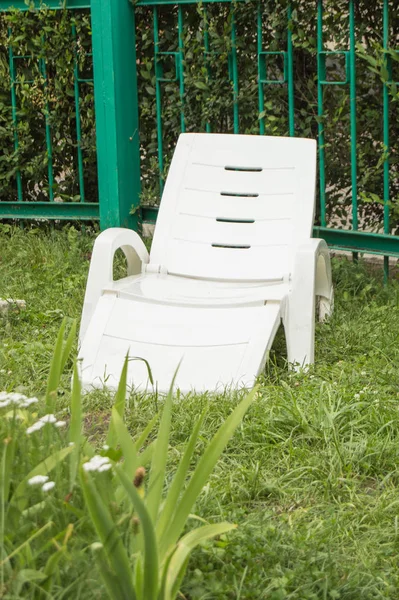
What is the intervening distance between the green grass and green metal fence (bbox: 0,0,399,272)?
619 mm

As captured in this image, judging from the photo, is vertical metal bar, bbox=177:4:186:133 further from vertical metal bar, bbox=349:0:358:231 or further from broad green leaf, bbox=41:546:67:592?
broad green leaf, bbox=41:546:67:592

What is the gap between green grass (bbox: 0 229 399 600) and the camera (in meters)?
2.40

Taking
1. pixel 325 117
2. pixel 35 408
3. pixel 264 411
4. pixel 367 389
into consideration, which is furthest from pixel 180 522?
pixel 325 117

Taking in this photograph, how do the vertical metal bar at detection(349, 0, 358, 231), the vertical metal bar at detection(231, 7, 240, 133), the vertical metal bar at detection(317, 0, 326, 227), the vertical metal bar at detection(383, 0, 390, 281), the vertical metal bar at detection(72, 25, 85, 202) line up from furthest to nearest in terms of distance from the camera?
the vertical metal bar at detection(72, 25, 85, 202), the vertical metal bar at detection(231, 7, 240, 133), the vertical metal bar at detection(317, 0, 326, 227), the vertical metal bar at detection(349, 0, 358, 231), the vertical metal bar at detection(383, 0, 390, 281)

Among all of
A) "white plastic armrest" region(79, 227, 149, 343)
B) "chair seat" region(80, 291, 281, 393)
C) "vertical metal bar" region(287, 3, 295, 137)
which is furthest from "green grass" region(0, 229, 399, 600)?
"vertical metal bar" region(287, 3, 295, 137)

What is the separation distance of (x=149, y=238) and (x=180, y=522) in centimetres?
433

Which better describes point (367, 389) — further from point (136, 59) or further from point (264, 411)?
point (136, 59)

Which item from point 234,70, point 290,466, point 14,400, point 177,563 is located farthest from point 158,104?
point 177,563

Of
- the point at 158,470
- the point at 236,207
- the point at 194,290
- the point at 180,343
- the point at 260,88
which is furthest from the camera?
the point at 260,88

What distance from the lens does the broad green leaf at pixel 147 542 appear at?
1.91 meters

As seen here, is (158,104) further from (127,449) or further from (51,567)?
(51,567)

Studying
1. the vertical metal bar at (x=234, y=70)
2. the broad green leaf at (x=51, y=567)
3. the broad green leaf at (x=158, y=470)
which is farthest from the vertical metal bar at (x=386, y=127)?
the broad green leaf at (x=51, y=567)

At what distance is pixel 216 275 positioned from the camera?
4.91m

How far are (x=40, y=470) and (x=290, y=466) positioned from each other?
4.51 ft
